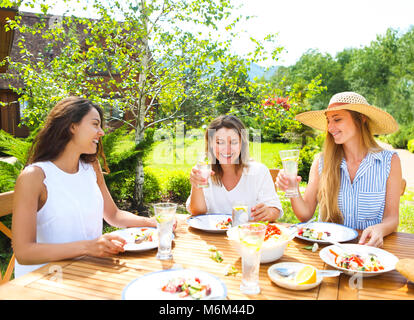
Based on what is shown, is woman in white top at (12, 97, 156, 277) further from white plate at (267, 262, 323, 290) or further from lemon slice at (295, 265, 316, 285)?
lemon slice at (295, 265, 316, 285)

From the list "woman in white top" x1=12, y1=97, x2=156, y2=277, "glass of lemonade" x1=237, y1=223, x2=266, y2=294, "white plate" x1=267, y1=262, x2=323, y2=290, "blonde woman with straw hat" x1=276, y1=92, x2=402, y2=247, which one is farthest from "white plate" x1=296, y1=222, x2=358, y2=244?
"woman in white top" x1=12, y1=97, x2=156, y2=277

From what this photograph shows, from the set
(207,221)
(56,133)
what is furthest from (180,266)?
(56,133)

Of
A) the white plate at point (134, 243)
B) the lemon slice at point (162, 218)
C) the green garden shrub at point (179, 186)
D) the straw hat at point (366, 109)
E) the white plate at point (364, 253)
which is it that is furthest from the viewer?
the green garden shrub at point (179, 186)

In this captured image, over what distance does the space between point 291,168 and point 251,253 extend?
827 millimetres

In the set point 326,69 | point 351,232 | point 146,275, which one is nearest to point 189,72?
point 351,232

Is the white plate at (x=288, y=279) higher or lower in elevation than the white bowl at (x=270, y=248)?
lower

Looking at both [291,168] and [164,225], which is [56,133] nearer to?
[164,225]

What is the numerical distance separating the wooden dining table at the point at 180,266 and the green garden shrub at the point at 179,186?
4.90 metres

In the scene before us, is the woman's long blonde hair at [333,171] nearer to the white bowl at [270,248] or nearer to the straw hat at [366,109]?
the straw hat at [366,109]

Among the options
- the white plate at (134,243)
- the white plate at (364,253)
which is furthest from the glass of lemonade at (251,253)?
Result: the white plate at (134,243)

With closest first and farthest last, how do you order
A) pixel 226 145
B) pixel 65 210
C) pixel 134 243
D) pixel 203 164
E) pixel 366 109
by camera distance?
pixel 134 243 → pixel 65 210 → pixel 203 164 → pixel 366 109 → pixel 226 145

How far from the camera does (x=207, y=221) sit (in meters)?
2.21

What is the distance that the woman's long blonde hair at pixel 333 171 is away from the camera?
247 cm

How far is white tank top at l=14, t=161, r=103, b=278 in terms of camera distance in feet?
6.20
